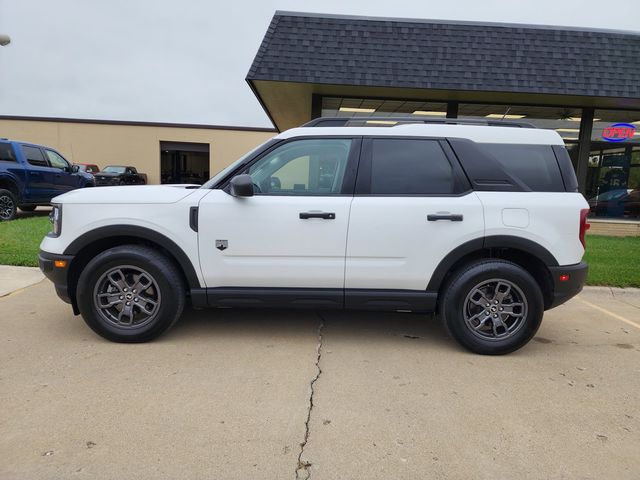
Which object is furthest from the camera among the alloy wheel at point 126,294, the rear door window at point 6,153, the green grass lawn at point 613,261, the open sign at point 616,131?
the open sign at point 616,131

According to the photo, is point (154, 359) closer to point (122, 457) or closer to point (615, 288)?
point (122, 457)

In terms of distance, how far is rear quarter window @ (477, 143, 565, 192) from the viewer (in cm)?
394

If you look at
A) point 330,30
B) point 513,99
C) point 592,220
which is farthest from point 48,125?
point 592,220

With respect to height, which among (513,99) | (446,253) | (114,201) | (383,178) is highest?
(513,99)

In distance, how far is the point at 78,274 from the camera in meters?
4.03

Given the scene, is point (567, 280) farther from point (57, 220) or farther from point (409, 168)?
point (57, 220)

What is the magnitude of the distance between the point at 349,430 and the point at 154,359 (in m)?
1.80

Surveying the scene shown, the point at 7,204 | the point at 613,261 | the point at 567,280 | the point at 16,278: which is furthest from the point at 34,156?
the point at 613,261

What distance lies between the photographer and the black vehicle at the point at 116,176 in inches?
885

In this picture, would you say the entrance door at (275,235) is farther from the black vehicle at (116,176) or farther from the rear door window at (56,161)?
the black vehicle at (116,176)

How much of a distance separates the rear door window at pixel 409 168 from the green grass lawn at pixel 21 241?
542cm

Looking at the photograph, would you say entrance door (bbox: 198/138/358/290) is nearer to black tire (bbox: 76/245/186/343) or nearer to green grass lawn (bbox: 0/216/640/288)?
black tire (bbox: 76/245/186/343)

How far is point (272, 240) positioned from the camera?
382 centimetres

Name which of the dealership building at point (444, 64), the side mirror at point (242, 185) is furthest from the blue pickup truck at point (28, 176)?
the side mirror at point (242, 185)
